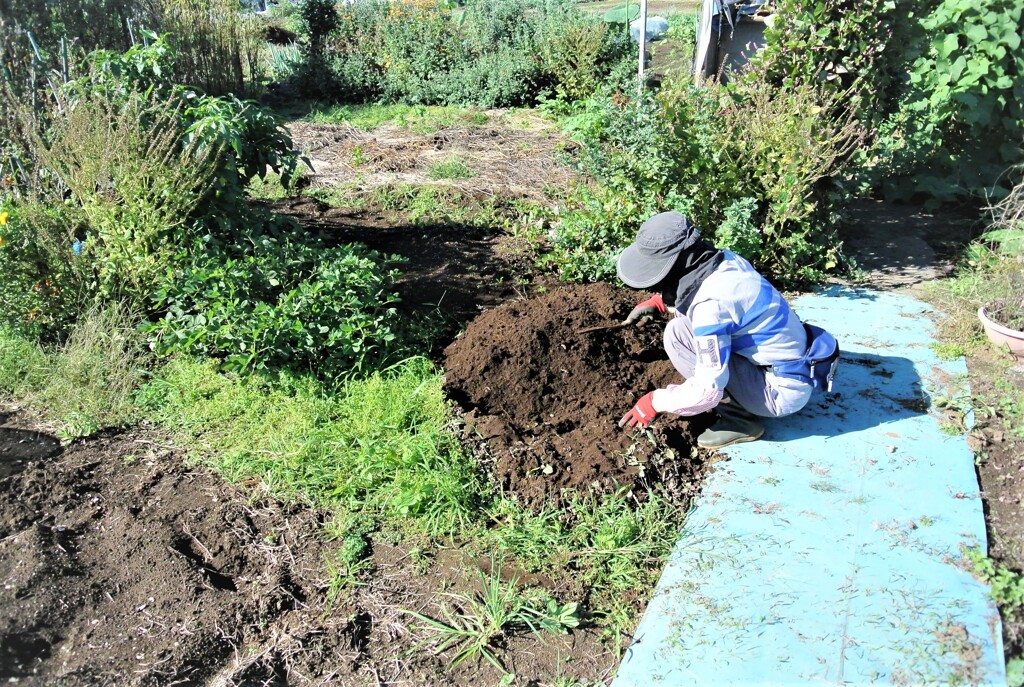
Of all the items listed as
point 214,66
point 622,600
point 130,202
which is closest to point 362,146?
point 214,66

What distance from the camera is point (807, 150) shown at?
566 cm

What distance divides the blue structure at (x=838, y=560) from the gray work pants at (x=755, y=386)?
0.25m

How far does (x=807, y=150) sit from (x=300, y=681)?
4.76 metres

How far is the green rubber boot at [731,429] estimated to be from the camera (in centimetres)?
427

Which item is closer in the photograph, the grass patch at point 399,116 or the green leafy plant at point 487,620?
the green leafy plant at point 487,620

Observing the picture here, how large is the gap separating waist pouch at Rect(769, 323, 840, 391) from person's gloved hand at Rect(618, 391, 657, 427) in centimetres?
66

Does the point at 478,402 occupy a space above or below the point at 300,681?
above

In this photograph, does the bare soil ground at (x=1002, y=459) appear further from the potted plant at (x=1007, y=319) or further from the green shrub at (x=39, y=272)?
the green shrub at (x=39, y=272)

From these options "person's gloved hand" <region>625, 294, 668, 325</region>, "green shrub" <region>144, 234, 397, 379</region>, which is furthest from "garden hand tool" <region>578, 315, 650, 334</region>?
"green shrub" <region>144, 234, 397, 379</region>

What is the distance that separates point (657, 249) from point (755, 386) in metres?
0.97

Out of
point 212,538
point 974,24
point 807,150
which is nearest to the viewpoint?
point 212,538

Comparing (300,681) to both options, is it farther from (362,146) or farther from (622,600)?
(362,146)

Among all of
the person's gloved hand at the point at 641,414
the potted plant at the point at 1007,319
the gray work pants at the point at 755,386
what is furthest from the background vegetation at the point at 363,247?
the gray work pants at the point at 755,386

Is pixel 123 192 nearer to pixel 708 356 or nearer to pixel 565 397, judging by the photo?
pixel 565 397
